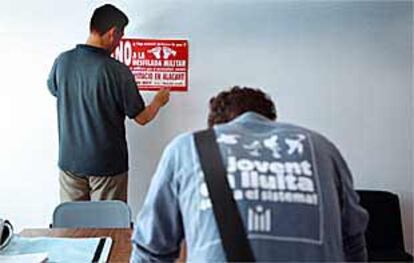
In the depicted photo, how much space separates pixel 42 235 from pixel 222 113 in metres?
1.27

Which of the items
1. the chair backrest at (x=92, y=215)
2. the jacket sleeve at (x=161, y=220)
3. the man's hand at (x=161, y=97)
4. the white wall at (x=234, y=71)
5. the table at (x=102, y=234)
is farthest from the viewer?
the white wall at (x=234, y=71)

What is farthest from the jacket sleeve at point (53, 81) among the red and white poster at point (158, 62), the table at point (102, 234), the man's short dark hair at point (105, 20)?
the table at point (102, 234)

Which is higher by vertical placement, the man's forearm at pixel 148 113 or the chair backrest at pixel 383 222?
the man's forearm at pixel 148 113

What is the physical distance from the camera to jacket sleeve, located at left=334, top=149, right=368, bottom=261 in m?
1.41

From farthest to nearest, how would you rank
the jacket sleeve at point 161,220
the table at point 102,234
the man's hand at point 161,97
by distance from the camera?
the man's hand at point 161,97
the table at point 102,234
the jacket sleeve at point 161,220

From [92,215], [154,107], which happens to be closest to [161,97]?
[154,107]

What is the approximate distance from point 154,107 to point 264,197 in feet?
7.60

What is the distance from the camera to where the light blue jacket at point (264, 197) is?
1288 mm

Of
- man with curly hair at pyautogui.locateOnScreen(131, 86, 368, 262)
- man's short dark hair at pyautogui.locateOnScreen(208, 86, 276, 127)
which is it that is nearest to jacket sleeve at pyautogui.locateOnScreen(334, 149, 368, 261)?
man with curly hair at pyautogui.locateOnScreen(131, 86, 368, 262)

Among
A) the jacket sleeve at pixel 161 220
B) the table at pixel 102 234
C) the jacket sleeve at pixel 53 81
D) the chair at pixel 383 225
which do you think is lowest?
the chair at pixel 383 225

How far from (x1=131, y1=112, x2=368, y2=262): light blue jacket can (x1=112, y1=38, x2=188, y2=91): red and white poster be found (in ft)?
8.00

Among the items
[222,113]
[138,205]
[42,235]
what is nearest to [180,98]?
[138,205]

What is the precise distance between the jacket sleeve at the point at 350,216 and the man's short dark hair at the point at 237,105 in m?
0.20

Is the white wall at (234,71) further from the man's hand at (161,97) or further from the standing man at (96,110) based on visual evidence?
the standing man at (96,110)
